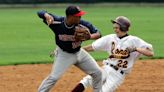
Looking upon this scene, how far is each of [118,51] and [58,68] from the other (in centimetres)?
102

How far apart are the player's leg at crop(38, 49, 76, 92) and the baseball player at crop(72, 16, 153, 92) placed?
0.64m

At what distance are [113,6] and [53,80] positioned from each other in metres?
34.2

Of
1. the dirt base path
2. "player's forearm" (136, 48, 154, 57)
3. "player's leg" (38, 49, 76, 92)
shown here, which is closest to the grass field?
the dirt base path

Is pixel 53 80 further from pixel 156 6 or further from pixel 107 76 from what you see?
pixel 156 6

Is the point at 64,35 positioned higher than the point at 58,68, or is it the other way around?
the point at 64,35

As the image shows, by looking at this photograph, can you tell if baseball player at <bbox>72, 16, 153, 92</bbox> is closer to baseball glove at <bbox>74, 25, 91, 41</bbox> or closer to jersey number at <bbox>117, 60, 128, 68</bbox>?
jersey number at <bbox>117, 60, 128, 68</bbox>

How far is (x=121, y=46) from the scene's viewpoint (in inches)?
318

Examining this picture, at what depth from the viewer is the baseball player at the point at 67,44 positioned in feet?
24.7

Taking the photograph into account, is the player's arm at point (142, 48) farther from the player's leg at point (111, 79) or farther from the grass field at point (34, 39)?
the grass field at point (34, 39)

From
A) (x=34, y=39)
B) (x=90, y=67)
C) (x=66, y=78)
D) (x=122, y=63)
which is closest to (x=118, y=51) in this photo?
(x=122, y=63)

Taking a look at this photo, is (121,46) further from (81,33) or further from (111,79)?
(81,33)

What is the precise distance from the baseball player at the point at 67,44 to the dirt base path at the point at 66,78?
1.57m

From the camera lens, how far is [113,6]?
4144 cm

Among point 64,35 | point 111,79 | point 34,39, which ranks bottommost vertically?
point 34,39
